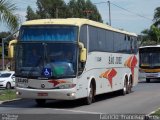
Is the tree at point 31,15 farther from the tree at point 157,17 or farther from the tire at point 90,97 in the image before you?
the tire at point 90,97

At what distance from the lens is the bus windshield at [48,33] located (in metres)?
19.5

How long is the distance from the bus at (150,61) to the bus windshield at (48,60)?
78.3 feet

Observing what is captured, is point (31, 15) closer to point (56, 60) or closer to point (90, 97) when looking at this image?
point (90, 97)

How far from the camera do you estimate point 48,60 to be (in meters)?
19.2

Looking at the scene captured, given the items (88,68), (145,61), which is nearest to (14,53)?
(88,68)

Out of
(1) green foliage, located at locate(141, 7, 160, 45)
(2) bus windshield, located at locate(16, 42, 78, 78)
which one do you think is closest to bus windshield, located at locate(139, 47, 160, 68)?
(2) bus windshield, located at locate(16, 42, 78, 78)

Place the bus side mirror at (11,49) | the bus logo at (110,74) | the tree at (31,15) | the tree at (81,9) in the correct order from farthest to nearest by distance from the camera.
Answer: the tree at (81,9) → the tree at (31,15) → the bus logo at (110,74) → the bus side mirror at (11,49)

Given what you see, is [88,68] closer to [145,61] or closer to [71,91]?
[71,91]

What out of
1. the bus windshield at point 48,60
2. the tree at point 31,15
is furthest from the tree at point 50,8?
the bus windshield at point 48,60

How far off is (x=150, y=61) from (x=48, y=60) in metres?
24.3

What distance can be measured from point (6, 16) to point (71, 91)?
6.50 meters

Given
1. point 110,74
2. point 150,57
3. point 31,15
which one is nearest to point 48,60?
point 110,74

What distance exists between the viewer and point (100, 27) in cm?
2259

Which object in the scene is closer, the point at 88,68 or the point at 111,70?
the point at 88,68
